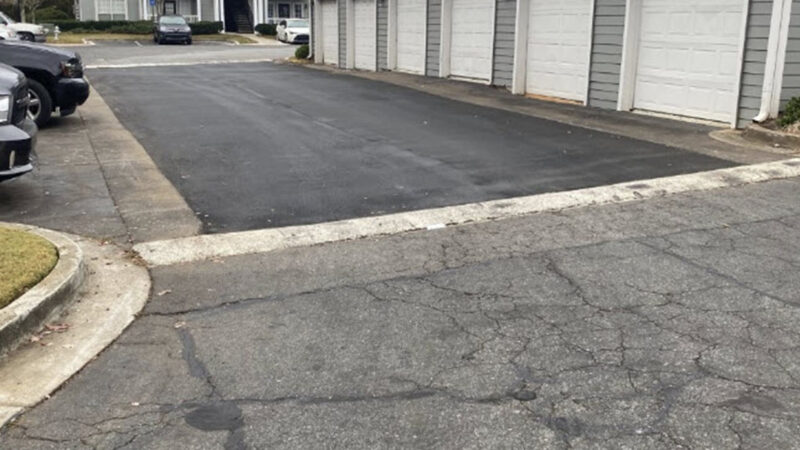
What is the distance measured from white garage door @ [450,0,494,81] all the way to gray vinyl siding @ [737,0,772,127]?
810 centimetres

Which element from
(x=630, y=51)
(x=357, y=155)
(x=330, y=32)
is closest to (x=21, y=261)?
(x=357, y=155)

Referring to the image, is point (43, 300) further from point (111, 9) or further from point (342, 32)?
point (111, 9)

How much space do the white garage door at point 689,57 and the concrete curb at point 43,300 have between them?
33.7 ft

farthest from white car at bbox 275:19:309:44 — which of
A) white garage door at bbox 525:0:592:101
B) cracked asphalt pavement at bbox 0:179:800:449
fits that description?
cracked asphalt pavement at bbox 0:179:800:449

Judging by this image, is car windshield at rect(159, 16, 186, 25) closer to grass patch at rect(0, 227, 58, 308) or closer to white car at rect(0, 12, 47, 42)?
white car at rect(0, 12, 47, 42)

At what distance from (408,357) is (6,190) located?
594cm

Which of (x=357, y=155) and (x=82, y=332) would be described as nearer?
(x=82, y=332)

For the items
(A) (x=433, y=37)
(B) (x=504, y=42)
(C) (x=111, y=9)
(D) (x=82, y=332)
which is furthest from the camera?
(C) (x=111, y=9)

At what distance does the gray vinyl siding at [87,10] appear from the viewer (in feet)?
184

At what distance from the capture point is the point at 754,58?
11.9 metres

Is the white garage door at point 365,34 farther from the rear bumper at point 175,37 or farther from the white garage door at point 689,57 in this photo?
the rear bumper at point 175,37

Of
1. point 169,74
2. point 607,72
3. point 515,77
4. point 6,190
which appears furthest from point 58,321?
point 169,74

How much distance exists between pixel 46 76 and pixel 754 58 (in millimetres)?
10898

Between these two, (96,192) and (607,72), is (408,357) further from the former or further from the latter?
(607,72)
